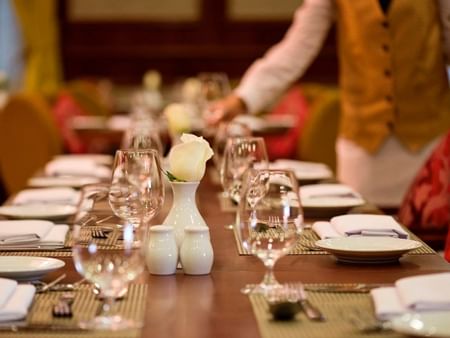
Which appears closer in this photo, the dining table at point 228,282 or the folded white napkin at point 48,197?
the dining table at point 228,282

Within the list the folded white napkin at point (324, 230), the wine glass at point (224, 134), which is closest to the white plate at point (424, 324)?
the folded white napkin at point (324, 230)

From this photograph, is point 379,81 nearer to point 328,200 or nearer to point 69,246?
point 328,200

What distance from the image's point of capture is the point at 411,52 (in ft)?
12.7

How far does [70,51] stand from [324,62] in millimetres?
2477

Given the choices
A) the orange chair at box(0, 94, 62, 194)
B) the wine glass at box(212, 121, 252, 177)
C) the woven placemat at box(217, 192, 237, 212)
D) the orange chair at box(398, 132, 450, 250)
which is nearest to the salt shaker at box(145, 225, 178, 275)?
the woven placemat at box(217, 192, 237, 212)

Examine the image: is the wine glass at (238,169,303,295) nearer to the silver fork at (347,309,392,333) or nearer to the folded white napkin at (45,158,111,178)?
the silver fork at (347,309,392,333)

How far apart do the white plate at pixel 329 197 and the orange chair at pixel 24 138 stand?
3.71m

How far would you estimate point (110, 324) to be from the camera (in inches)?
63.5

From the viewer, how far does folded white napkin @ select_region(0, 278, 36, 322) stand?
5.33ft

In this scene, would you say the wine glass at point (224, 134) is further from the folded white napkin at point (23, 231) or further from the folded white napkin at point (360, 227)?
the folded white napkin at point (23, 231)

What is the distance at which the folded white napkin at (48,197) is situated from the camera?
3.02 metres

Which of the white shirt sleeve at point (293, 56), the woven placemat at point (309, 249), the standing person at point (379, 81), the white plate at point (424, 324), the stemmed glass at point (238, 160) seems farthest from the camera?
the white shirt sleeve at point (293, 56)

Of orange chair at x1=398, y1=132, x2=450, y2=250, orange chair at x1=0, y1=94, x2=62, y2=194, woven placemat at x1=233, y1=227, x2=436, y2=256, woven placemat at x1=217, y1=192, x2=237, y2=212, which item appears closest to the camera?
woven placemat at x1=233, y1=227, x2=436, y2=256

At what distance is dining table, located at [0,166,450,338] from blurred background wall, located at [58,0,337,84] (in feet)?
25.7
